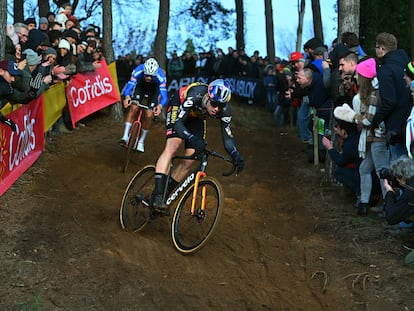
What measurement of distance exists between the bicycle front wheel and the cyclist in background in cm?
354

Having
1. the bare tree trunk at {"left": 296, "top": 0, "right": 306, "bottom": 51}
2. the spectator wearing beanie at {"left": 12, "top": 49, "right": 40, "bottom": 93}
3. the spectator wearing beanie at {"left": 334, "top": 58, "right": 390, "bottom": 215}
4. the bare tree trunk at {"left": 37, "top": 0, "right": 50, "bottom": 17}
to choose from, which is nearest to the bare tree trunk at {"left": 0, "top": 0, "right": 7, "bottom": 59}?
the spectator wearing beanie at {"left": 12, "top": 49, "right": 40, "bottom": 93}

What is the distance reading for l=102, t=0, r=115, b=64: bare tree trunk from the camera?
15962mm

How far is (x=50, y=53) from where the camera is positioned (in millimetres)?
11398

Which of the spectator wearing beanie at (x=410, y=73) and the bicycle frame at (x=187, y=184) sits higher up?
the spectator wearing beanie at (x=410, y=73)

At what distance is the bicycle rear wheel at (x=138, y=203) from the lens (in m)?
7.65

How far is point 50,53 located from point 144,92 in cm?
201

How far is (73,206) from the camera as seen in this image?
839 centimetres

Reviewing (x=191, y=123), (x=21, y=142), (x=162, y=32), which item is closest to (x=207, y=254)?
(x=191, y=123)

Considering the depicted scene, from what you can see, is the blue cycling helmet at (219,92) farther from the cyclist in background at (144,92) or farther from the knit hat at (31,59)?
the knit hat at (31,59)

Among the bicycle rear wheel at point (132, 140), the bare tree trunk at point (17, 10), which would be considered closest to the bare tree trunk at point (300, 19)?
the bare tree trunk at point (17, 10)

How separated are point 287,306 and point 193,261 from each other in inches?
53.4

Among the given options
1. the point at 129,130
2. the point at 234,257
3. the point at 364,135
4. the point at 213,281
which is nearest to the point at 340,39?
the point at 364,135

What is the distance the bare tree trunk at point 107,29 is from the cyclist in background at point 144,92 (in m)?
5.40

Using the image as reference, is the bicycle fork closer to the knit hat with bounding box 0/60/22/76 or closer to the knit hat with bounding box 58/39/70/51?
the knit hat with bounding box 0/60/22/76
